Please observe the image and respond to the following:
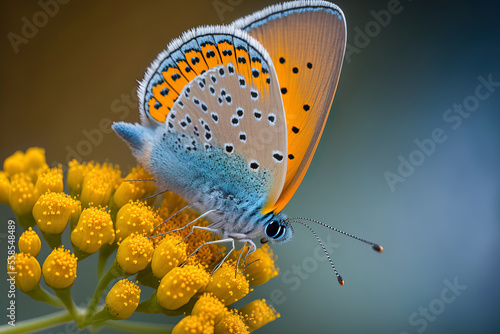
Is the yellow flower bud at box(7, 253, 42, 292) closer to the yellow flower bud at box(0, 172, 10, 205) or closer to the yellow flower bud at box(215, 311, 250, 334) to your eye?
the yellow flower bud at box(0, 172, 10, 205)

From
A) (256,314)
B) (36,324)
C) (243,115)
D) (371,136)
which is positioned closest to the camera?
(36,324)

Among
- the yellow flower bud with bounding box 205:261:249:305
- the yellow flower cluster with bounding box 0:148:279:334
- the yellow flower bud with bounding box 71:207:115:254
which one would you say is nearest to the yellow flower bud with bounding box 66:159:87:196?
the yellow flower cluster with bounding box 0:148:279:334

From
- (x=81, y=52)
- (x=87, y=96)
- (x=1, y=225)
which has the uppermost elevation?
(x=81, y=52)

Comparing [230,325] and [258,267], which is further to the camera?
[258,267]

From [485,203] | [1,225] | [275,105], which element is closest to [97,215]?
[275,105]

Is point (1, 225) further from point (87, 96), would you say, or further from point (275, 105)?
point (87, 96)

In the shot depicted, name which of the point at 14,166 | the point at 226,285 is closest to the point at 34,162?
the point at 14,166

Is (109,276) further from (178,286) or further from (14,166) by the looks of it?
(14,166)
